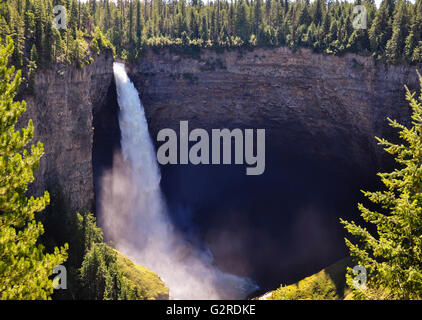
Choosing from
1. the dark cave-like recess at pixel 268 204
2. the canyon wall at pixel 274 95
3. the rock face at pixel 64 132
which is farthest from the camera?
the dark cave-like recess at pixel 268 204

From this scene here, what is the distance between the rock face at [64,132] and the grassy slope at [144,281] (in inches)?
267

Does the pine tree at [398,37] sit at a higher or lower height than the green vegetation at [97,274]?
higher

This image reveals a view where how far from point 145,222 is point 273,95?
2689 centimetres

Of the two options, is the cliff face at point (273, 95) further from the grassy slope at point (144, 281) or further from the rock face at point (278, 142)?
the grassy slope at point (144, 281)

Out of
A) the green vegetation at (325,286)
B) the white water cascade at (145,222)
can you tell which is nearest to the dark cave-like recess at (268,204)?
the white water cascade at (145,222)

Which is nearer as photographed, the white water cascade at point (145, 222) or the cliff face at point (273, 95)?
the white water cascade at point (145, 222)

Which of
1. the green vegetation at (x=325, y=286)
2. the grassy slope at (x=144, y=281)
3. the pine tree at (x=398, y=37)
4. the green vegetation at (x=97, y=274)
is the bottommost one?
the green vegetation at (x=325, y=286)

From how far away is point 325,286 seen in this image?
117ft

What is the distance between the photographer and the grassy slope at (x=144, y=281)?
1278 inches

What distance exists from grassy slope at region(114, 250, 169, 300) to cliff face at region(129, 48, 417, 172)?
28.6 m

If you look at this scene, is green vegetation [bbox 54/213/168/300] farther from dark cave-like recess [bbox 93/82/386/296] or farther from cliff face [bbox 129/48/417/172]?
cliff face [bbox 129/48/417/172]

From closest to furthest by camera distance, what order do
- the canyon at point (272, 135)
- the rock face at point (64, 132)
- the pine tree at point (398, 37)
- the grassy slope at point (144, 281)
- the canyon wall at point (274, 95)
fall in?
1. the rock face at point (64, 132)
2. the grassy slope at point (144, 281)
3. the pine tree at point (398, 37)
4. the canyon wall at point (274, 95)
5. the canyon at point (272, 135)

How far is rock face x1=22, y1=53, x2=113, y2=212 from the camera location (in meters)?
28.2

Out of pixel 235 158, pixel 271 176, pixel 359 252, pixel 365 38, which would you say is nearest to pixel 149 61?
pixel 235 158
